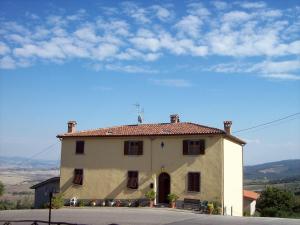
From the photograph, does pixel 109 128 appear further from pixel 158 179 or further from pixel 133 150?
pixel 158 179

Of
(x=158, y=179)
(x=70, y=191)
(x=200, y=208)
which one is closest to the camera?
(x=200, y=208)

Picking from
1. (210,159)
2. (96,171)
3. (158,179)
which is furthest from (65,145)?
(210,159)

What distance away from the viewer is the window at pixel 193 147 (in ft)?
95.7

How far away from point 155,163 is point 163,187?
5.64 ft

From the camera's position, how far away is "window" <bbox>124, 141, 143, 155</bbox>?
31.0m

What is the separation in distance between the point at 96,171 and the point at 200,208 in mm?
8383

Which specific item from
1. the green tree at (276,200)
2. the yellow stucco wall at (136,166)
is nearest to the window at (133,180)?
the yellow stucco wall at (136,166)

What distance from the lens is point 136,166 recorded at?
3097cm

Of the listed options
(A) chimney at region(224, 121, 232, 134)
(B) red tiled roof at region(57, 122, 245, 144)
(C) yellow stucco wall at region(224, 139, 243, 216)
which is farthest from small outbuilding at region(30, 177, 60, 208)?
(A) chimney at region(224, 121, 232, 134)

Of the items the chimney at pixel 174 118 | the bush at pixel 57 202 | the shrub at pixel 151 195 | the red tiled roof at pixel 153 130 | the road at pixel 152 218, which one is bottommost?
the road at pixel 152 218

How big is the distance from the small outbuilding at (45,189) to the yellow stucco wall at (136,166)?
139 inches

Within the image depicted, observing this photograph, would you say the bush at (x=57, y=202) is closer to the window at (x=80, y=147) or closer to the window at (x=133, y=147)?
the window at (x=80, y=147)

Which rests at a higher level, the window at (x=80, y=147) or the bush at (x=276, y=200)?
the window at (x=80, y=147)

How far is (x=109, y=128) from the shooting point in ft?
112
